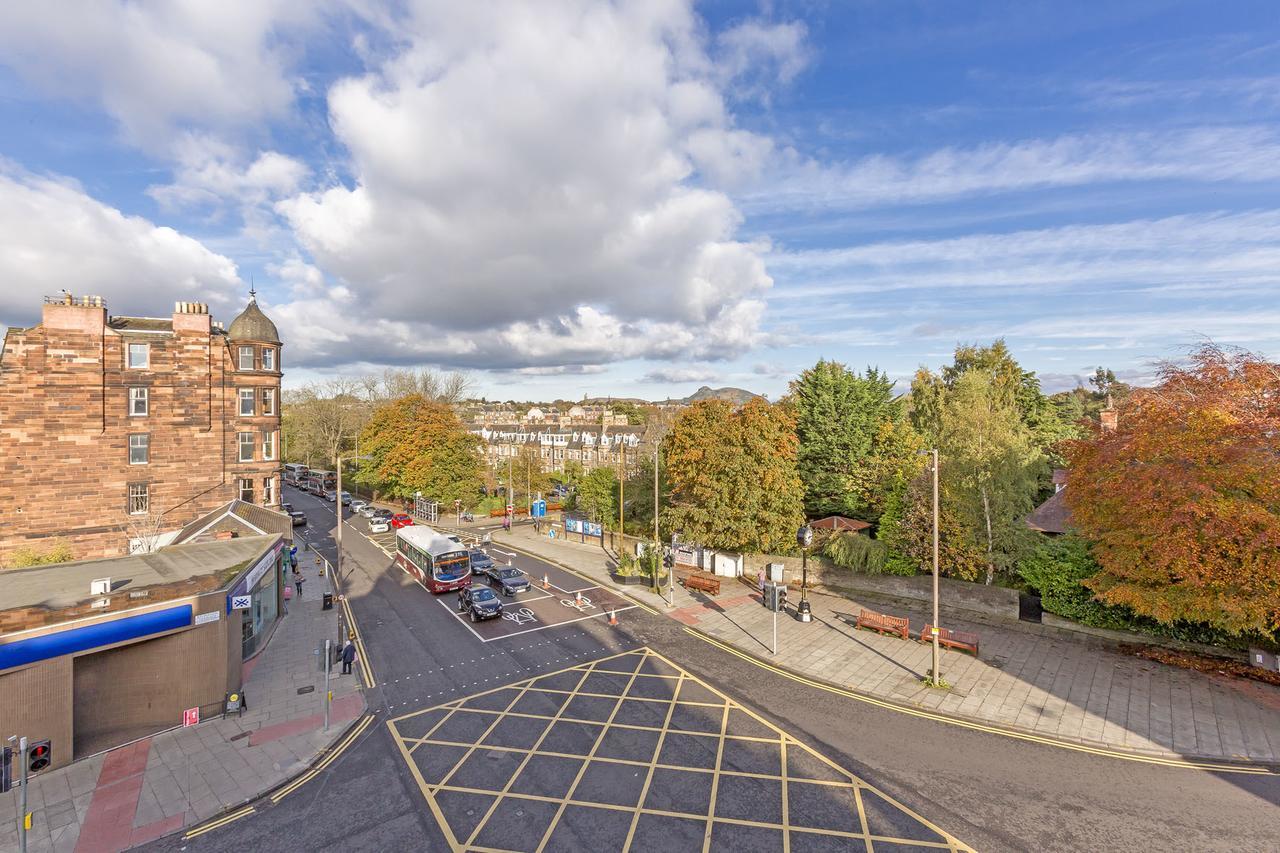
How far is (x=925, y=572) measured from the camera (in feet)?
86.2

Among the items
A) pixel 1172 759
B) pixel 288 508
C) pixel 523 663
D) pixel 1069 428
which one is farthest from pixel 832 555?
pixel 288 508

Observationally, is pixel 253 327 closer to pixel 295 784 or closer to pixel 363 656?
pixel 363 656

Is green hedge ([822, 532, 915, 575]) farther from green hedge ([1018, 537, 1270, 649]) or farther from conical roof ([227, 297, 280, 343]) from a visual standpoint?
conical roof ([227, 297, 280, 343])

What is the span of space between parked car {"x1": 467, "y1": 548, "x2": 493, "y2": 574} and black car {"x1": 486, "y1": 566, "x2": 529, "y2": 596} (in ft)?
2.59

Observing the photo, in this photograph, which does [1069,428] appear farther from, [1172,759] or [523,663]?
[523,663]

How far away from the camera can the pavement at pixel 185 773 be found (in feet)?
38.1

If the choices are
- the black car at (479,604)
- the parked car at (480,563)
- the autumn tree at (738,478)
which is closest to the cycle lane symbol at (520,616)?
the black car at (479,604)

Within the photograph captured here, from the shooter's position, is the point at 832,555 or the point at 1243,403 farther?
the point at 832,555

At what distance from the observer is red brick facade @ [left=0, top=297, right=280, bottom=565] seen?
90.6ft

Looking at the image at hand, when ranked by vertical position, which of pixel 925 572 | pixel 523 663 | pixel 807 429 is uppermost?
pixel 807 429

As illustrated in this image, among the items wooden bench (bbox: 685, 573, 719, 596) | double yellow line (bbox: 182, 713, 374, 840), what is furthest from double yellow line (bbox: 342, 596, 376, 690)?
wooden bench (bbox: 685, 573, 719, 596)

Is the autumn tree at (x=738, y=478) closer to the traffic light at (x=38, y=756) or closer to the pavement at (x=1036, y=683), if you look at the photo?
the pavement at (x=1036, y=683)

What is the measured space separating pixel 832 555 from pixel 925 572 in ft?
14.3

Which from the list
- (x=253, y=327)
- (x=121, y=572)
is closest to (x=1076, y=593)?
(x=121, y=572)
